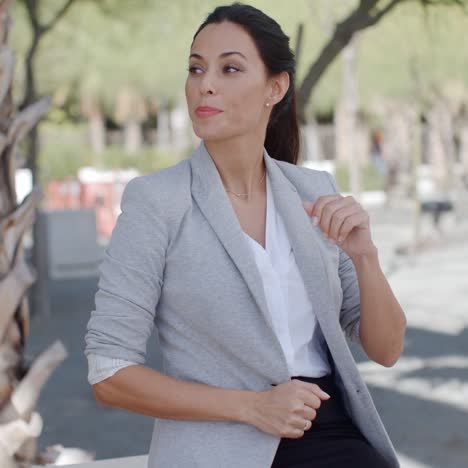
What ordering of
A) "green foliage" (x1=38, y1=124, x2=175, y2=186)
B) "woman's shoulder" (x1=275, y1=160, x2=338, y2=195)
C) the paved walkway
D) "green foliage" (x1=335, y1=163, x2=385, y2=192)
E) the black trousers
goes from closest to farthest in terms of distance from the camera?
the black trousers, "woman's shoulder" (x1=275, y1=160, x2=338, y2=195), the paved walkway, "green foliage" (x1=335, y1=163, x2=385, y2=192), "green foliage" (x1=38, y1=124, x2=175, y2=186)

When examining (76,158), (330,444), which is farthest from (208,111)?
(76,158)

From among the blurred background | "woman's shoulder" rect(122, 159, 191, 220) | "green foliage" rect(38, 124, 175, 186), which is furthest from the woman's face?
"green foliage" rect(38, 124, 175, 186)

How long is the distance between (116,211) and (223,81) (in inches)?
665

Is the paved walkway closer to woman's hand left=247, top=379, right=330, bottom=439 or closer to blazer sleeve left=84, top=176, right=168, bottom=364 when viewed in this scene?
woman's hand left=247, top=379, right=330, bottom=439

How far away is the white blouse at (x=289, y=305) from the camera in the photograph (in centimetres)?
190

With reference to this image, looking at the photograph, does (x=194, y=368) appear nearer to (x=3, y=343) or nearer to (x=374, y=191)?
(x=3, y=343)

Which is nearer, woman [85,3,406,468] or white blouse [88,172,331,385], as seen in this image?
woman [85,3,406,468]

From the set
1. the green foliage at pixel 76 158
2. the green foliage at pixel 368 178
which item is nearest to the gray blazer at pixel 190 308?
the green foliage at pixel 368 178

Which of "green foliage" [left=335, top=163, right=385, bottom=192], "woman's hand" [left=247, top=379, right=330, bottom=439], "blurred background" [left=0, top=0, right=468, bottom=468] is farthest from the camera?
"green foliage" [left=335, top=163, right=385, bottom=192]

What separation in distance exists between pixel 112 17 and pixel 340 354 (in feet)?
27.5

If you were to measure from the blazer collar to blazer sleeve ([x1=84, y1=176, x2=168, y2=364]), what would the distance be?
0.37 ft

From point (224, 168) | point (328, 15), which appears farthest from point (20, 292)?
point (328, 15)

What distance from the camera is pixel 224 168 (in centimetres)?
200

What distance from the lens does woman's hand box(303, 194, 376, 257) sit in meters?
1.86
